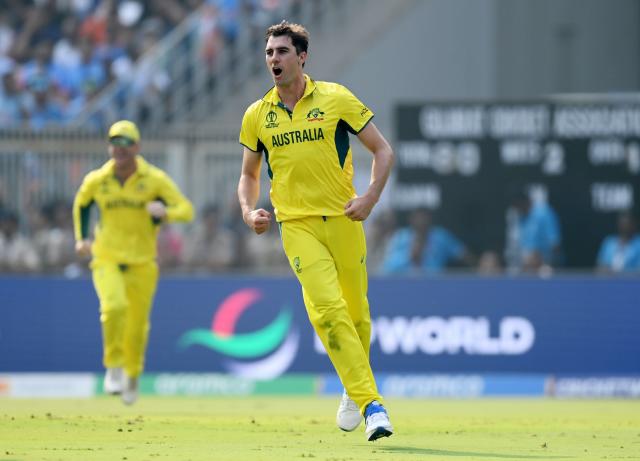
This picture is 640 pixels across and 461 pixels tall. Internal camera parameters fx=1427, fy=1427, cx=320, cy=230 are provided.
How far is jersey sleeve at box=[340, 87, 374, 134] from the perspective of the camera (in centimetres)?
→ 876

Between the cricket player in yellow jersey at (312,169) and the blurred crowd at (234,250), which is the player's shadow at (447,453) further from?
the blurred crowd at (234,250)

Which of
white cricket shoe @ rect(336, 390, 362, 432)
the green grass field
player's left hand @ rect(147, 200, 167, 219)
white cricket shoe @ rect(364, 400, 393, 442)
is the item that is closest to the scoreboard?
the green grass field

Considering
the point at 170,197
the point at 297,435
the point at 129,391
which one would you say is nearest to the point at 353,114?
the point at 297,435

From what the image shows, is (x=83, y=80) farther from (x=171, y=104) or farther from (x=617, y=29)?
(x=617, y=29)

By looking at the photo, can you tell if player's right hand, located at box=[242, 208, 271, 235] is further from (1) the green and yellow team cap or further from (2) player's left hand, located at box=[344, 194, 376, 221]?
(1) the green and yellow team cap

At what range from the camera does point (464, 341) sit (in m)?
16.3

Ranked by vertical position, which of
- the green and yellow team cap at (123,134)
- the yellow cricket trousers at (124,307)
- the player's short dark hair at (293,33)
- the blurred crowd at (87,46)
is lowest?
the yellow cricket trousers at (124,307)

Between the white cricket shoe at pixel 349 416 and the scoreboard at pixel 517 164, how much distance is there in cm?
768

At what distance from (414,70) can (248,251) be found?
543 cm

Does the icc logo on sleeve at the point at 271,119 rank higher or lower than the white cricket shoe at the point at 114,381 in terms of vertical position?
higher

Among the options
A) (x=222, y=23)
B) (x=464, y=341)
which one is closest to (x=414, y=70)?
(x=222, y=23)

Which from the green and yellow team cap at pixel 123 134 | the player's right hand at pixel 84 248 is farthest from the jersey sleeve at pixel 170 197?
the player's right hand at pixel 84 248

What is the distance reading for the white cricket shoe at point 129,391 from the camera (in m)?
13.0

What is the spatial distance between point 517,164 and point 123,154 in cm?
529
